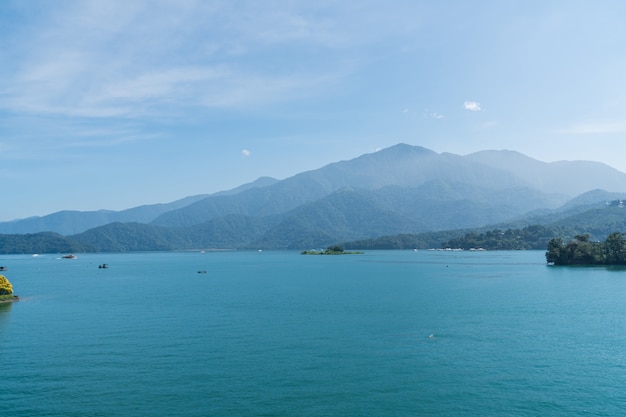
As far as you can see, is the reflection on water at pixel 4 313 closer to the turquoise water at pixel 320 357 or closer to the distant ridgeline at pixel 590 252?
the turquoise water at pixel 320 357

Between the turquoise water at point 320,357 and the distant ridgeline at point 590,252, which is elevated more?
the distant ridgeline at point 590,252

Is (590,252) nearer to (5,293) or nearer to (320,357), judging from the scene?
(320,357)

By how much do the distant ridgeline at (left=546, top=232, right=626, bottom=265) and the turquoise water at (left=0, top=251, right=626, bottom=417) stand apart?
7766 centimetres

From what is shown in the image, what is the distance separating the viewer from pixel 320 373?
38.2 metres

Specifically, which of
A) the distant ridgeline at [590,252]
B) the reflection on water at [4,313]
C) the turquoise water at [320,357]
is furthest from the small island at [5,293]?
the distant ridgeline at [590,252]

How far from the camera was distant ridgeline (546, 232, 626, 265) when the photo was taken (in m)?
146

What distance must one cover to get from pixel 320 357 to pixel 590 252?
134331 mm

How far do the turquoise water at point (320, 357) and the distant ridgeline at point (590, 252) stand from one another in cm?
7766

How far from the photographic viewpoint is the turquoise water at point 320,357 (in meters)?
32.5

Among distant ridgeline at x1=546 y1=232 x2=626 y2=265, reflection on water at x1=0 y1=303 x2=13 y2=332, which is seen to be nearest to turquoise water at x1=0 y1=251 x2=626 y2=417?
reflection on water at x1=0 y1=303 x2=13 y2=332

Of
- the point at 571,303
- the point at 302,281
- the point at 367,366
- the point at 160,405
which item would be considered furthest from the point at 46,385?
the point at 302,281

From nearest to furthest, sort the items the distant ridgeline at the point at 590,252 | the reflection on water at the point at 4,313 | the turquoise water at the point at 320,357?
1. the turquoise water at the point at 320,357
2. the reflection on water at the point at 4,313
3. the distant ridgeline at the point at 590,252

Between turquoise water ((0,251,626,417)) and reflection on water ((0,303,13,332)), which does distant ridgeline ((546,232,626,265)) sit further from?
reflection on water ((0,303,13,332))

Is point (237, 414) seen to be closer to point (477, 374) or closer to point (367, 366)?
point (367, 366)
